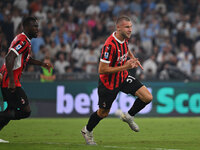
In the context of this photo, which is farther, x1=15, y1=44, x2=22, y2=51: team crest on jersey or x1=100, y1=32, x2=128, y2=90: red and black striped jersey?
x1=100, y1=32, x2=128, y2=90: red and black striped jersey

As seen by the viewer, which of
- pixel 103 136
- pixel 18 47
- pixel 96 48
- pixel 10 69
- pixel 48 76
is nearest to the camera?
pixel 10 69

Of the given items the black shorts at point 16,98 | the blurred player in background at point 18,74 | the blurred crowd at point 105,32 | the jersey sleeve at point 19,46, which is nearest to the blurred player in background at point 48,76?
the blurred crowd at point 105,32

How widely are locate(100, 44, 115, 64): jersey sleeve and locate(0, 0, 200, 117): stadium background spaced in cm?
625

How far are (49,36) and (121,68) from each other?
1141 cm

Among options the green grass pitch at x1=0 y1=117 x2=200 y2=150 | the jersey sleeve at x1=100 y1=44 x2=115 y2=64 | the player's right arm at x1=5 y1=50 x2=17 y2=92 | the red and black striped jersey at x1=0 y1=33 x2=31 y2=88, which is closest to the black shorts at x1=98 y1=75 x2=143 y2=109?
the jersey sleeve at x1=100 y1=44 x2=115 y2=64

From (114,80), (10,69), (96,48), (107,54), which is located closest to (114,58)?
(107,54)

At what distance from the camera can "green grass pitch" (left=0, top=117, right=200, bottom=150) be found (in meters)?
8.91

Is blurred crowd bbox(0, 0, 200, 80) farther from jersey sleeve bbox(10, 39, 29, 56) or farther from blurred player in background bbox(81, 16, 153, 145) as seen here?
jersey sleeve bbox(10, 39, 29, 56)

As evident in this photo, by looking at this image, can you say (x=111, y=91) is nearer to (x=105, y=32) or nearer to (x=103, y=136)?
(x=103, y=136)

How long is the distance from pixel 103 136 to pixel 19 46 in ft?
11.4

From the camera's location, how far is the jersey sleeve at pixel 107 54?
8.88 meters

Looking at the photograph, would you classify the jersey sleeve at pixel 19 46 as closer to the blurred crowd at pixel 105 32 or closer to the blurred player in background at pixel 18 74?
the blurred player in background at pixel 18 74

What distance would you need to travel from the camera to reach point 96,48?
780 inches

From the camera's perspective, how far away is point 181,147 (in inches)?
352
